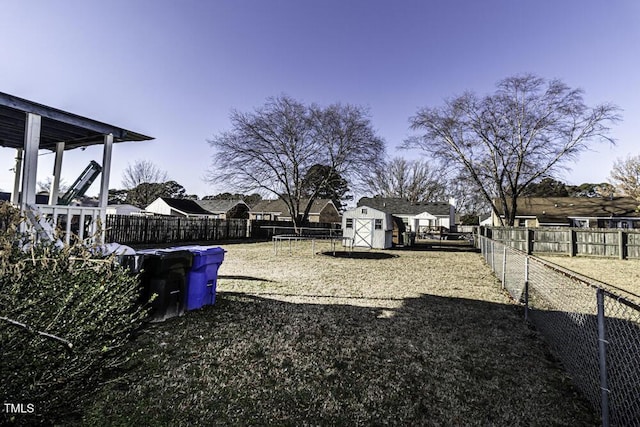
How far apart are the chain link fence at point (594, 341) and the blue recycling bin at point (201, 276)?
15.3 ft

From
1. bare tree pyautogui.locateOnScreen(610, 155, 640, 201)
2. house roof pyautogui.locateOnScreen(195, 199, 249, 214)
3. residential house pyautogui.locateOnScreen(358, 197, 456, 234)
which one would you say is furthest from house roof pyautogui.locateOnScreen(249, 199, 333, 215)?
bare tree pyautogui.locateOnScreen(610, 155, 640, 201)

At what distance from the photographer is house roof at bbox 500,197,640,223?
78.0ft

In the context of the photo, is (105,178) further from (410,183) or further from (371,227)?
(410,183)

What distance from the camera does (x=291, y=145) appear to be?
2447cm

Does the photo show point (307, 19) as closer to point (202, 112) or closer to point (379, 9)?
point (379, 9)

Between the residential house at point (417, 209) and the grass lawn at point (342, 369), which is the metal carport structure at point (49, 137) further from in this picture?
the residential house at point (417, 209)

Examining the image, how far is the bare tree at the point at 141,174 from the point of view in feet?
136

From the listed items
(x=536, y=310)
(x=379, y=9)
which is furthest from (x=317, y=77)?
(x=536, y=310)

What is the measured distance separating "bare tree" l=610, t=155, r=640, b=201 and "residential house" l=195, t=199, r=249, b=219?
130 feet

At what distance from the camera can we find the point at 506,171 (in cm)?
2208

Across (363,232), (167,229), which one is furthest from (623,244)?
(167,229)

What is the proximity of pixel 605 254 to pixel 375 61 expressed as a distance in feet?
48.6

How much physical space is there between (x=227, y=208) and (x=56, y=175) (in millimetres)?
38232

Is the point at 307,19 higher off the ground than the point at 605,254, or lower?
higher
